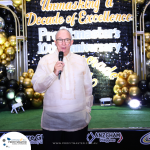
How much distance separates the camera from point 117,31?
18.5ft

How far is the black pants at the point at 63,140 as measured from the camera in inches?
55.0

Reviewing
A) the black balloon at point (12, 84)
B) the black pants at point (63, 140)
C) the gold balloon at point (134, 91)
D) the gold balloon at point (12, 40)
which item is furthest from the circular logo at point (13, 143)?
the gold balloon at point (12, 40)

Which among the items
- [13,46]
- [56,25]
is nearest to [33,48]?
[13,46]

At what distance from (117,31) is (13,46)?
3374 mm

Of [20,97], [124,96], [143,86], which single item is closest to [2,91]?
[20,97]

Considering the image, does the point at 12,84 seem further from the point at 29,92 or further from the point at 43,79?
the point at 43,79

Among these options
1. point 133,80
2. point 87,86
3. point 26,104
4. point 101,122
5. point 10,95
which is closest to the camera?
point 87,86

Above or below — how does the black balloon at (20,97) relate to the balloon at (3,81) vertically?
below

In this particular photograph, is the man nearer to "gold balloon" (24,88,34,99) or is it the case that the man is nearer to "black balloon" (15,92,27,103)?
"black balloon" (15,92,27,103)

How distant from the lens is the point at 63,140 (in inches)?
56.0

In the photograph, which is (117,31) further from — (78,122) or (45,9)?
(78,122)

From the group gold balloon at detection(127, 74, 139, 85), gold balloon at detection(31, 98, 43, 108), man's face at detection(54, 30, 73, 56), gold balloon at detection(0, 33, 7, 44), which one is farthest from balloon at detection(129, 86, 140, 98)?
gold balloon at detection(0, 33, 7, 44)

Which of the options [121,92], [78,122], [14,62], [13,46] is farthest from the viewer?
[14,62]

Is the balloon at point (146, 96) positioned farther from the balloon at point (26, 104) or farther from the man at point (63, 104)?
the man at point (63, 104)
